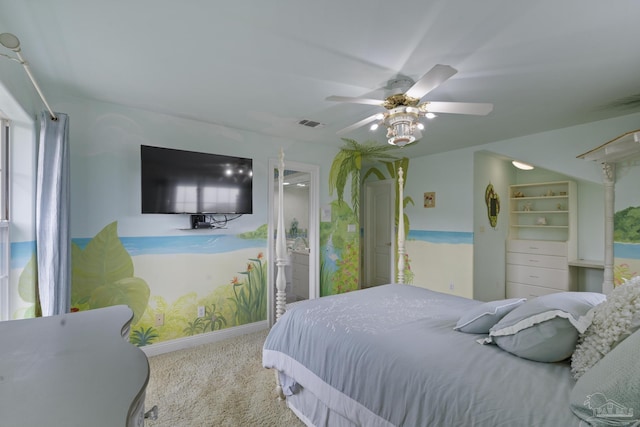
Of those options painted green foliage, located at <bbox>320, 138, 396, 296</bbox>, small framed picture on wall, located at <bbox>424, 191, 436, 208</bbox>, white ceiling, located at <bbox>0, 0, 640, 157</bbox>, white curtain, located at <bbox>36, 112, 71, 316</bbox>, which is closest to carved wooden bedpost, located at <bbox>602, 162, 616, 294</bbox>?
white ceiling, located at <bbox>0, 0, 640, 157</bbox>

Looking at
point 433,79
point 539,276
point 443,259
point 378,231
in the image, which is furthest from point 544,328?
point 378,231

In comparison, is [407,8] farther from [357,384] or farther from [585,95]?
[585,95]

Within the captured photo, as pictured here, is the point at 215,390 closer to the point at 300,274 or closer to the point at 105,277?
the point at 105,277

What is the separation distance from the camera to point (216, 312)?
10.8ft

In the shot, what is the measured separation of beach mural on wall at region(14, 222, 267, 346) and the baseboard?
5 centimetres

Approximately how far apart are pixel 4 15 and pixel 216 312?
281cm

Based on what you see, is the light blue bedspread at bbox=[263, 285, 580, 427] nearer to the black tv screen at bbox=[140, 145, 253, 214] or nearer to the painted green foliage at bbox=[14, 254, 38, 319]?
the black tv screen at bbox=[140, 145, 253, 214]

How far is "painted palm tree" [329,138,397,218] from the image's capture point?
14.1 feet

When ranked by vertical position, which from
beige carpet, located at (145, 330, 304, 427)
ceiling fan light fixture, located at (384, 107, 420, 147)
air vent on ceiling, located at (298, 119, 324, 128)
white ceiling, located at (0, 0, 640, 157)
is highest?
white ceiling, located at (0, 0, 640, 157)

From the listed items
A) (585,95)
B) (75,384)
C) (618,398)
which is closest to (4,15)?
(75,384)

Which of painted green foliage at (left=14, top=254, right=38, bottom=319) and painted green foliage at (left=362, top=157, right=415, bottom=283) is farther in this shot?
painted green foliage at (left=362, top=157, right=415, bottom=283)

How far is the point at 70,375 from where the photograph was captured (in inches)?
32.6

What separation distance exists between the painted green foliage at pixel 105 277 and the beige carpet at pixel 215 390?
626 millimetres

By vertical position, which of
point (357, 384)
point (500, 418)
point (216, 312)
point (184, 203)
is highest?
point (184, 203)
